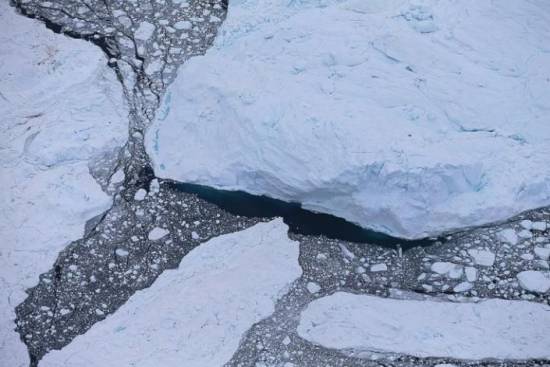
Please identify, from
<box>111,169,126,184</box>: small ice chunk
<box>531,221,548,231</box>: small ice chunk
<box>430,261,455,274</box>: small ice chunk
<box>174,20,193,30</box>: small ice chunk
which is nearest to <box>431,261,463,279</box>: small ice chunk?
<box>430,261,455,274</box>: small ice chunk

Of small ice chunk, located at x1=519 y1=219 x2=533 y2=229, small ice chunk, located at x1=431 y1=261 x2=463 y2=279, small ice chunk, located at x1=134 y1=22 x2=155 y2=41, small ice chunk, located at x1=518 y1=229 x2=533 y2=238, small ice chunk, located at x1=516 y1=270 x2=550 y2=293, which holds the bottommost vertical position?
small ice chunk, located at x1=431 y1=261 x2=463 y2=279

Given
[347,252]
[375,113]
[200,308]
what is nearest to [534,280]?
[347,252]

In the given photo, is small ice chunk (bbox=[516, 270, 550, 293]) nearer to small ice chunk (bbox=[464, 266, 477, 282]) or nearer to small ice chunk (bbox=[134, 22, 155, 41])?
small ice chunk (bbox=[464, 266, 477, 282])

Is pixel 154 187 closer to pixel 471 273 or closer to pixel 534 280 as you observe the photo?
pixel 471 273

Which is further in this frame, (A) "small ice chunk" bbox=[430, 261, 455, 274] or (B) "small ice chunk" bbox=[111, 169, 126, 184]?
(B) "small ice chunk" bbox=[111, 169, 126, 184]

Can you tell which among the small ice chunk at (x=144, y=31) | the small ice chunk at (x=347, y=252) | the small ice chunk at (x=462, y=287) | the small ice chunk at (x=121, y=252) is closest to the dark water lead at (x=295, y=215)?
the small ice chunk at (x=347, y=252)

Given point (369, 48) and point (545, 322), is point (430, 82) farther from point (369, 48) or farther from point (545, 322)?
point (545, 322)

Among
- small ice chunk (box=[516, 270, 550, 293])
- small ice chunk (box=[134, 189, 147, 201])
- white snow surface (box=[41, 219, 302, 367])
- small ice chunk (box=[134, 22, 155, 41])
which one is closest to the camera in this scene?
white snow surface (box=[41, 219, 302, 367])

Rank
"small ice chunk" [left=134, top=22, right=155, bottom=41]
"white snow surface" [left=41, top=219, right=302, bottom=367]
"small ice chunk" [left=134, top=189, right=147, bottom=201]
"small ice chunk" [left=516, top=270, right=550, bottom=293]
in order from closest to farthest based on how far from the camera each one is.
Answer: "white snow surface" [left=41, top=219, right=302, bottom=367] < "small ice chunk" [left=516, top=270, right=550, bottom=293] < "small ice chunk" [left=134, top=189, right=147, bottom=201] < "small ice chunk" [left=134, top=22, right=155, bottom=41]
